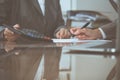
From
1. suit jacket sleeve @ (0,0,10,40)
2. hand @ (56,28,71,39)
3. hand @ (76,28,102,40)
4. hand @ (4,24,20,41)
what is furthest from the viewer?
suit jacket sleeve @ (0,0,10,40)

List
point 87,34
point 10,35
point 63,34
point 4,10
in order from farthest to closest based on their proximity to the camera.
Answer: point 4,10, point 63,34, point 87,34, point 10,35

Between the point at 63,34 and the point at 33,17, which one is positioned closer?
the point at 63,34

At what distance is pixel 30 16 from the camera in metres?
1.94

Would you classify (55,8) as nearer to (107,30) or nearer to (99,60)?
(107,30)

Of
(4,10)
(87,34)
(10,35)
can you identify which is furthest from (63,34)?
(4,10)

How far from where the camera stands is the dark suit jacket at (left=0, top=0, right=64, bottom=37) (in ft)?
6.15

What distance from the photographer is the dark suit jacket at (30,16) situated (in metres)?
1.87

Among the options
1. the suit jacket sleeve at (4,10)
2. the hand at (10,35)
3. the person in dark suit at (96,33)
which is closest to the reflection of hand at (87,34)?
the person in dark suit at (96,33)

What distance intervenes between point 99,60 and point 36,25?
1094 mm

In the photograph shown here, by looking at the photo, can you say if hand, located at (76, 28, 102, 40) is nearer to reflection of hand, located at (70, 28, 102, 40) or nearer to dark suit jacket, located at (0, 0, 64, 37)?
reflection of hand, located at (70, 28, 102, 40)

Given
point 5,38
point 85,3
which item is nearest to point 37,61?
point 5,38

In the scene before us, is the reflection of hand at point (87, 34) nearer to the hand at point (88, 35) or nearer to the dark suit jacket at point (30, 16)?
the hand at point (88, 35)

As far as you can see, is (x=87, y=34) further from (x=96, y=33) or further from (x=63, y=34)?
(x=63, y=34)

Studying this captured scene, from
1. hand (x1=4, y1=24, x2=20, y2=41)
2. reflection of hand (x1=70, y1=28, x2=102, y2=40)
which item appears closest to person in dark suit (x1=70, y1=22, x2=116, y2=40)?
reflection of hand (x1=70, y1=28, x2=102, y2=40)
